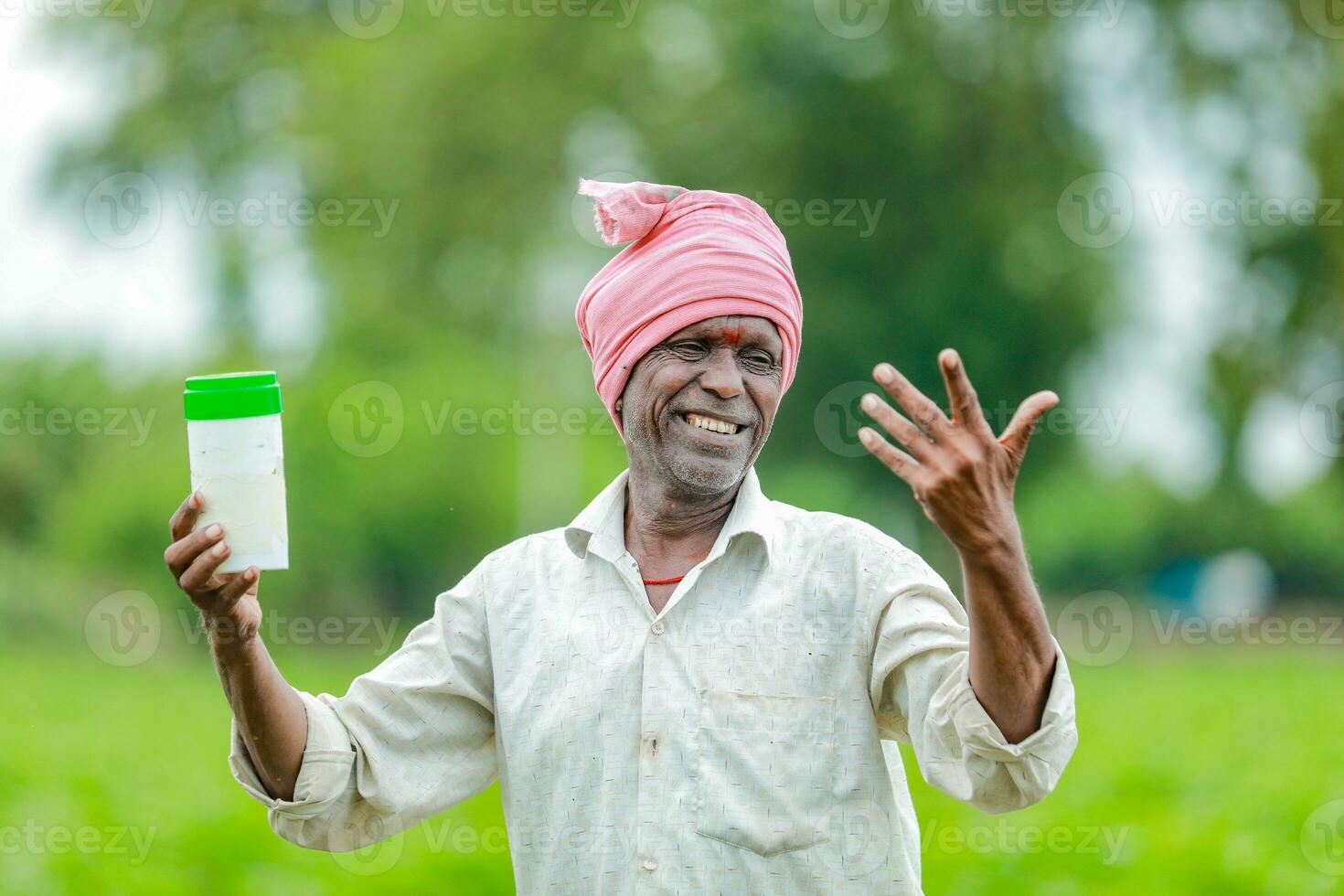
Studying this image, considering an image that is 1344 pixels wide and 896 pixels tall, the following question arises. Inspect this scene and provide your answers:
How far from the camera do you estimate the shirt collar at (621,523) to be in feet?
10.4

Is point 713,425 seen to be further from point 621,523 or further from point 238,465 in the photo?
point 238,465

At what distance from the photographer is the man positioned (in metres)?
2.70

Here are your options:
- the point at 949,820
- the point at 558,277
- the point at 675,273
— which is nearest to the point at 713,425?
the point at 675,273

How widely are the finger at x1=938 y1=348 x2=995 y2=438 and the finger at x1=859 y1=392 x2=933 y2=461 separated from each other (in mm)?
59

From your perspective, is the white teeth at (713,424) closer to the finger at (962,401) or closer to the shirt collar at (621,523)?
the shirt collar at (621,523)

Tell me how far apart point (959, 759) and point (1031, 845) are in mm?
5162

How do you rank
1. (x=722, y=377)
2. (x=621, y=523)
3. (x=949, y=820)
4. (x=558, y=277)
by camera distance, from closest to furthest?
(x=722, y=377)
(x=621, y=523)
(x=949, y=820)
(x=558, y=277)

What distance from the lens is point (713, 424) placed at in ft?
10.5

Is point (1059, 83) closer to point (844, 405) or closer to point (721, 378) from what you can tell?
point (844, 405)

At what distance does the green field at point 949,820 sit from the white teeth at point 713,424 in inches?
176

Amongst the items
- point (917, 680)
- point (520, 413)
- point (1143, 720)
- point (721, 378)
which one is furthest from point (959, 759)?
point (520, 413)

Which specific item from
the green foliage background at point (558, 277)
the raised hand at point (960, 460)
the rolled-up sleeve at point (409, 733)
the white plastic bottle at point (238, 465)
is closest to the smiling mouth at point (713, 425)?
the rolled-up sleeve at point (409, 733)

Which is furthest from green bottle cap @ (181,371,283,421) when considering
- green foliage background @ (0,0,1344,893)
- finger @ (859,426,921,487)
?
green foliage background @ (0,0,1344,893)

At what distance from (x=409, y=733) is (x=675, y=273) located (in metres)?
1.04
